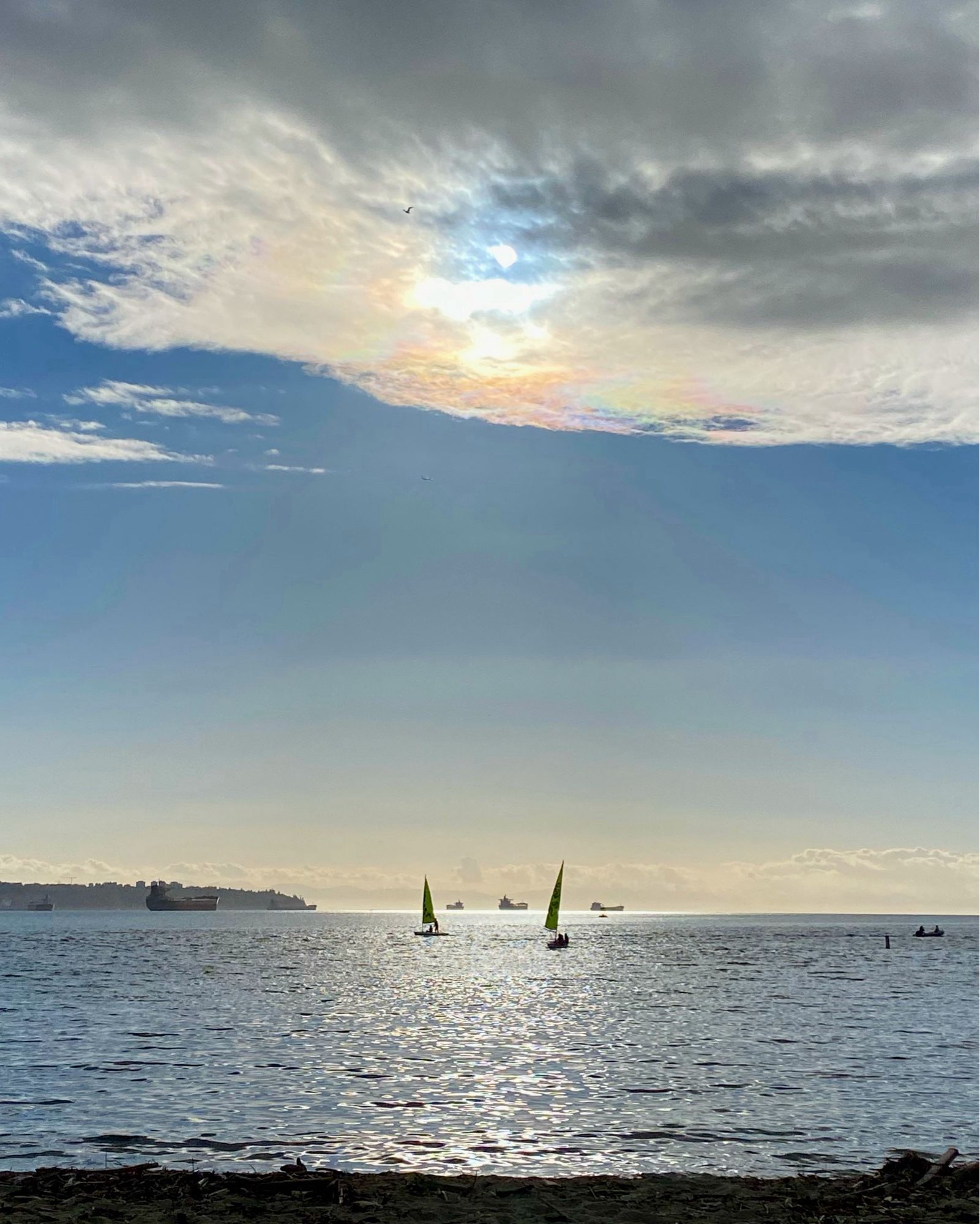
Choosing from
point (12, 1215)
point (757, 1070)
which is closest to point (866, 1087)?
point (757, 1070)

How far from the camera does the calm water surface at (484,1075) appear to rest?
27203 millimetres

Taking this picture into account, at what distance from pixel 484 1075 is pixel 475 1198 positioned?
771 inches

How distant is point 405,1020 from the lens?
60.4 metres

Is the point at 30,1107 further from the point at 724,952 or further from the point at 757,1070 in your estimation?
the point at 724,952

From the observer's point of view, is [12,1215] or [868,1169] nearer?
[12,1215]

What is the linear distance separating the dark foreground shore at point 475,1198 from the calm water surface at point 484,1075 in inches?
119

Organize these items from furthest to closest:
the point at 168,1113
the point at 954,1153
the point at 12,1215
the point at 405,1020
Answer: the point at 405,1020 → the point at 168,1113 → the point at 954,1153 → the point at 12,1215

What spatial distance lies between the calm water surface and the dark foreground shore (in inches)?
119

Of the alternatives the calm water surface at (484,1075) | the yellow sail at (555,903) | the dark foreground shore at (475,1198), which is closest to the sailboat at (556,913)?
the yellow sail at (555,903)

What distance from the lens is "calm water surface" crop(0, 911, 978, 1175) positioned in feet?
89.2

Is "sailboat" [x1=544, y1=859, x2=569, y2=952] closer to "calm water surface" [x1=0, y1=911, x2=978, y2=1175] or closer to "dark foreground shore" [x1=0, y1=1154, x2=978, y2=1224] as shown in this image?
"calm water surface" [x1=0, y1=911, x2=978, y2=1175]

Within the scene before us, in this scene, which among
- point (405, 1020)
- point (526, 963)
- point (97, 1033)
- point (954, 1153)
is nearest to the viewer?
point (954, 1153)

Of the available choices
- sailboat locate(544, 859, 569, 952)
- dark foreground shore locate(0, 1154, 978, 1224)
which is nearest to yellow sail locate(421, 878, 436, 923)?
sailboat locate(544, 859, 569, 952)

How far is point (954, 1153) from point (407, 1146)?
12.2 m
